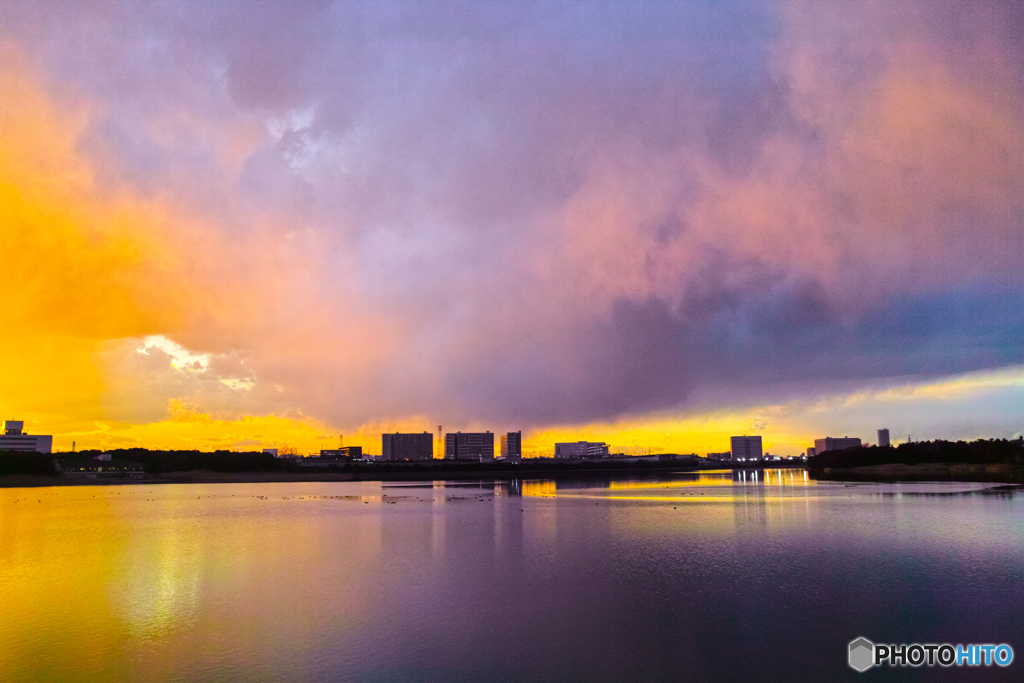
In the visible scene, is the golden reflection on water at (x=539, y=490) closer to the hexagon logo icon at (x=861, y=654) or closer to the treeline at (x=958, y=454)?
the hexagon logo icon at (x=861, y=654)

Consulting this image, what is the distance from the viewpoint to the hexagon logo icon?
20797 millimetres

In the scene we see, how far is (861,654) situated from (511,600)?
1402 cm

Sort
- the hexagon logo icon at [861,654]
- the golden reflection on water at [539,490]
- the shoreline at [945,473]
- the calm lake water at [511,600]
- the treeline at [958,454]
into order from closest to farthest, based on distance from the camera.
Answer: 1. the hexagon logo icon at [861,654]
2. the calm lake water at [511,600]
3. the golden reflection on water at [539,490]
4. the shoreline at [945,473]
5. the treeline at [958,454]

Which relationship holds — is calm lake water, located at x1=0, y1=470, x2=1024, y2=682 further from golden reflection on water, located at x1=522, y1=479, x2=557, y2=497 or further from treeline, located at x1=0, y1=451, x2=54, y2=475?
treeline, located at x1=0, y1=451, x2=54, y2=475

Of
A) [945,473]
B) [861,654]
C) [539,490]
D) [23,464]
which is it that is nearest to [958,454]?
[945,473]

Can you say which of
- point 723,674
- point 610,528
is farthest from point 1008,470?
point 723,674

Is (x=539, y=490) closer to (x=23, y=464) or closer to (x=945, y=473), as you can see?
(x=945, y=473)

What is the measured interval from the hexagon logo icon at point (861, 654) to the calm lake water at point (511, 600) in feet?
1.24

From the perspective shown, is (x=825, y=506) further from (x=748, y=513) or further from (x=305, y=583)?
(x=305, y=583)

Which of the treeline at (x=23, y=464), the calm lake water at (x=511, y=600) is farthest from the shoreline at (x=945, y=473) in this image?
the treeline at (x=23, y=464)

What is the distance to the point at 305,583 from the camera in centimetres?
3488

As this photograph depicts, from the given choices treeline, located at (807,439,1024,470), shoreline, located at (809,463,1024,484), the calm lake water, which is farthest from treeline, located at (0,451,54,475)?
treeline, located at (807,439,1024,470)

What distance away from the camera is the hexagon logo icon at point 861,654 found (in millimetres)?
20797

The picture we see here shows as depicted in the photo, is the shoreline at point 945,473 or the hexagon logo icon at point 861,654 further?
the shoreline at point 945,473
